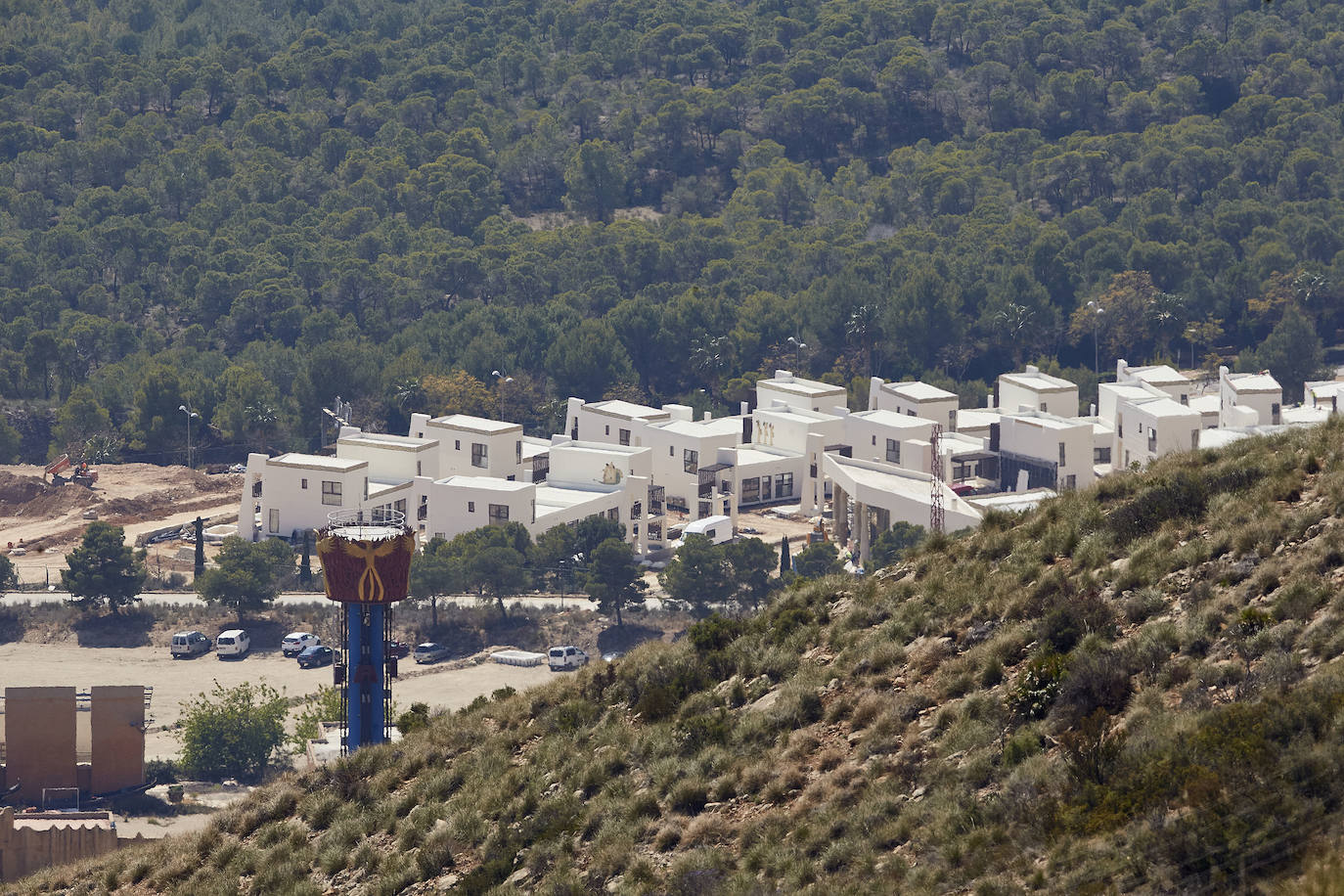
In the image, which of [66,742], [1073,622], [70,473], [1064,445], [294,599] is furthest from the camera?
[70,473]

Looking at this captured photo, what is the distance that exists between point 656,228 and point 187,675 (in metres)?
85.9

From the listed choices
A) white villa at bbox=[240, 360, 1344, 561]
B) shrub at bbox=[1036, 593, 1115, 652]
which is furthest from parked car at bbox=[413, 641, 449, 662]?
shrub at bbox=[1036, 593, 1115, 652]

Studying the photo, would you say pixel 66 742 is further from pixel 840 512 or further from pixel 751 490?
pixel 751 490

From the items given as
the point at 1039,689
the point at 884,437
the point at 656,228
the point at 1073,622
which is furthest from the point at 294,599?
the point at 656,228

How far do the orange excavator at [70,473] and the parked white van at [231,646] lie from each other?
27.8 meters

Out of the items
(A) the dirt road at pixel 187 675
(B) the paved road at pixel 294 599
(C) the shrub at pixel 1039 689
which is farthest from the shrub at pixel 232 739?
(C) the shrub at pixel 1039 689

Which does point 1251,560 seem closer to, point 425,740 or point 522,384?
point 425,740

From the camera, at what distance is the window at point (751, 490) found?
3932 inches

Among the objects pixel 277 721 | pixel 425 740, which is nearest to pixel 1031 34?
pixel 277 721

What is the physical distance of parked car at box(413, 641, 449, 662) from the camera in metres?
82.2

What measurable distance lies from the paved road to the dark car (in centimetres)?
714

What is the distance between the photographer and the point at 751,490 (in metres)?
100

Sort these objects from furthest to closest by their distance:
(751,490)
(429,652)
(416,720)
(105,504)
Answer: (105,504) → (751,490) → (429,652) → (416,720)

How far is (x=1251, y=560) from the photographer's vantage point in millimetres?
24047
